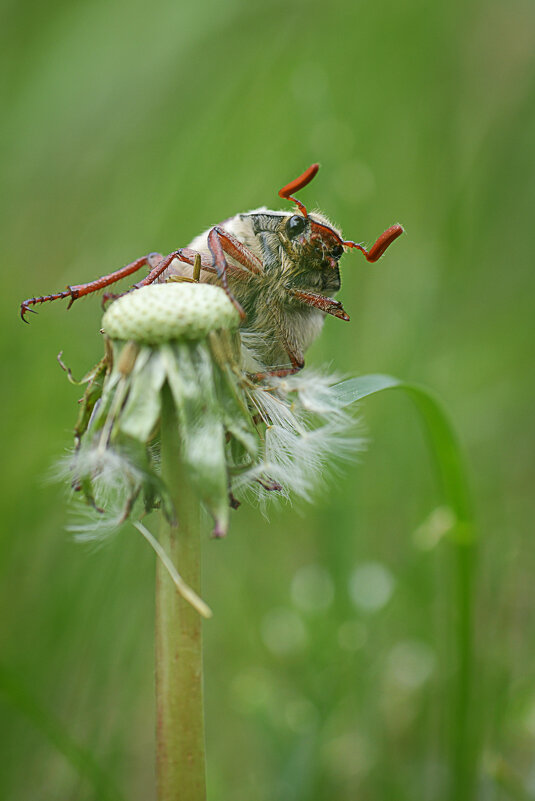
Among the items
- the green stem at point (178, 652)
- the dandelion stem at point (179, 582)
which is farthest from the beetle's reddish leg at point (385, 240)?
the dandelion stem at point (179, 582)

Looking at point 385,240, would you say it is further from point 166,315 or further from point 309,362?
point 309,362

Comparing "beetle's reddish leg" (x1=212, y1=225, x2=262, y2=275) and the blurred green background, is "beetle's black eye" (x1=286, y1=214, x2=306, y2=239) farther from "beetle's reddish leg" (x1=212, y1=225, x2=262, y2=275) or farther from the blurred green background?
the blurred green background

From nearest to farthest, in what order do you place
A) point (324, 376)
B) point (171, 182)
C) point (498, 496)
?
point (324, 376) → point (498, 496) → point (171, 182)

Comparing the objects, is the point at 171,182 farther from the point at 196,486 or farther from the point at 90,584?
the point at 196,486

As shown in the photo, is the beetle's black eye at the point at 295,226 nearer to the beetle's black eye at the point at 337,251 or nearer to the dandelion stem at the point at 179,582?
the beetle's black eye at the point at 337,251

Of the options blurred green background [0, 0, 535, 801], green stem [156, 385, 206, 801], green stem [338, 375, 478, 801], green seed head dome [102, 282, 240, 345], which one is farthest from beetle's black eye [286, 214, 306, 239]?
blurred green background [0, 0, 535, 801]

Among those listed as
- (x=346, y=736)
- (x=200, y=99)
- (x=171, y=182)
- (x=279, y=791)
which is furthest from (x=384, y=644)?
(x=200, y=99)
